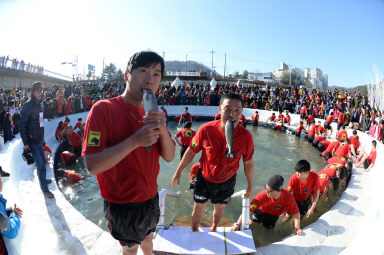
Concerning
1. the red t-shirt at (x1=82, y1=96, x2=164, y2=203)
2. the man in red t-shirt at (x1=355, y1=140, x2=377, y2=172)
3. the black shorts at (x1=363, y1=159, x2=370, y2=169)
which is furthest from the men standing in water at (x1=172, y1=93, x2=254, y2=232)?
the black shorts at (x1=363, y1=159, x2=370, y2=169)

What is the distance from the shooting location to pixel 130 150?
1.28 meters

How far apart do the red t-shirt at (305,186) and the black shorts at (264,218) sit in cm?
77

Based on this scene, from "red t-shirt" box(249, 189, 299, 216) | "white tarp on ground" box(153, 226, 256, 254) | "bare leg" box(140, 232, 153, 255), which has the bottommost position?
"white tarp on ground" box(153, 226, 256, 254)

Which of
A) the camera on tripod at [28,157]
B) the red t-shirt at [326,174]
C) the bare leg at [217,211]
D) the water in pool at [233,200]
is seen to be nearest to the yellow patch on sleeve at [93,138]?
the bare leg at [217,211]

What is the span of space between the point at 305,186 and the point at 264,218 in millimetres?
1041

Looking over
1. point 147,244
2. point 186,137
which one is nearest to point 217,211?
point 147,244

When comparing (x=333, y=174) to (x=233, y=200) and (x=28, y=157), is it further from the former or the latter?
(x=28, y=157)

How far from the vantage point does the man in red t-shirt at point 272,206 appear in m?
3.41

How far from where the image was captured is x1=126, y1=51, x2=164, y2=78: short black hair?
1.44 m

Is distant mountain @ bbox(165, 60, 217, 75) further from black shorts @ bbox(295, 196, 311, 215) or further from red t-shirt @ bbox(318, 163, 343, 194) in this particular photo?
black shorts @ bbox(295, 196, 311, 215)

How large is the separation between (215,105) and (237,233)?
732 inches

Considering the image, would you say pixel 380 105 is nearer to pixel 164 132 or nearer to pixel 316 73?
pixel 164 132

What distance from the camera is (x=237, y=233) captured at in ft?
9.97

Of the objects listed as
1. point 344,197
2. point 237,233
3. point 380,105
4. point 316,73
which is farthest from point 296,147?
point 316,73
